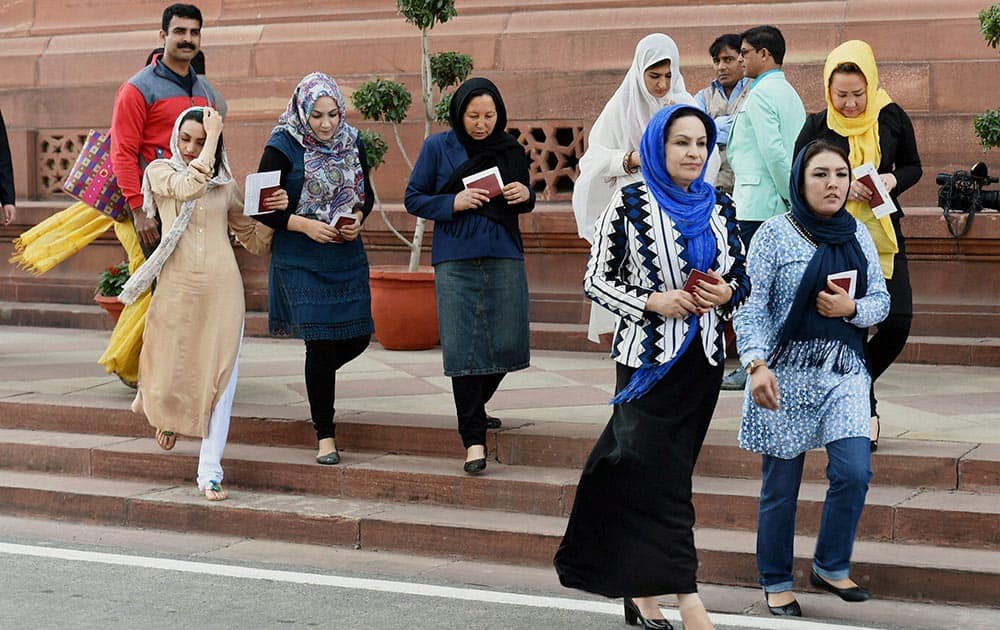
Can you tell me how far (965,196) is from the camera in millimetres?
10062

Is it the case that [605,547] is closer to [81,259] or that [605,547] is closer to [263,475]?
[263,475]

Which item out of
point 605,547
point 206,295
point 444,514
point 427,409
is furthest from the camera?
point 427,409

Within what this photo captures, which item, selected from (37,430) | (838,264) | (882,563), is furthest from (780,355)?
(37,430)

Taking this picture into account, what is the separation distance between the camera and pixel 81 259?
44.3 ft

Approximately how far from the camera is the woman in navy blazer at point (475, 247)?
756cm

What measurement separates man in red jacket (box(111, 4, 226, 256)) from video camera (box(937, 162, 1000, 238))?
4736mm

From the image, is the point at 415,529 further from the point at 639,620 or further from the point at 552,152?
the point at 552,152

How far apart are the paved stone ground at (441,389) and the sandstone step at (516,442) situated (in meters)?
0.13

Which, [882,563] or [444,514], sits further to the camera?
[444,514]

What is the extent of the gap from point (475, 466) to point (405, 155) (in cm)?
406

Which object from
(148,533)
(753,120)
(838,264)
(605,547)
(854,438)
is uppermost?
(753,120)

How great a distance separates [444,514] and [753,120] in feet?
8.81

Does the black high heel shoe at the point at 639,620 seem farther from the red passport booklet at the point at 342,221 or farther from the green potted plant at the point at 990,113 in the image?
the green potted plant at the point at 990,113

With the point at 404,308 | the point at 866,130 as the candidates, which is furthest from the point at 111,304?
the point at 866,130
